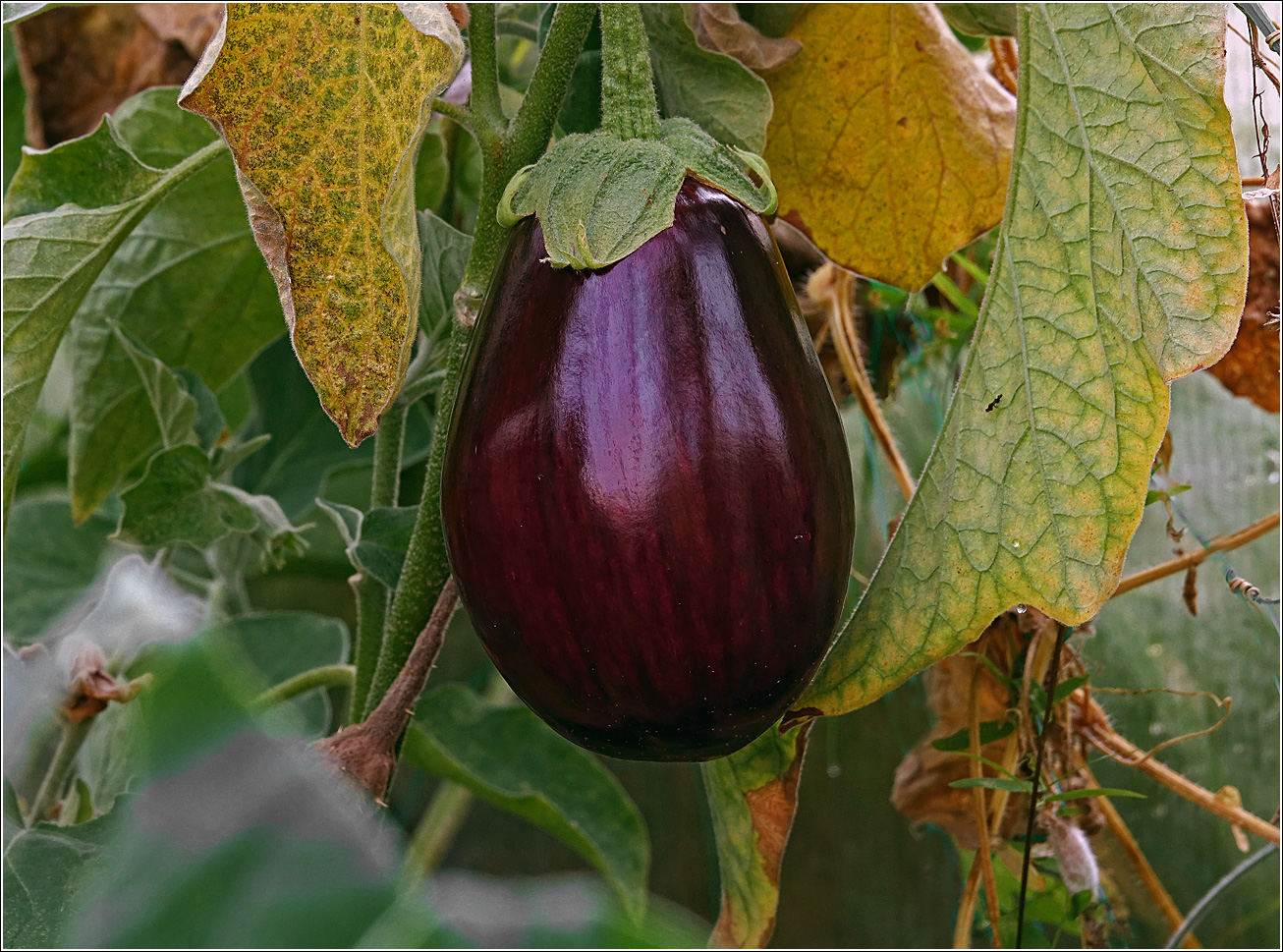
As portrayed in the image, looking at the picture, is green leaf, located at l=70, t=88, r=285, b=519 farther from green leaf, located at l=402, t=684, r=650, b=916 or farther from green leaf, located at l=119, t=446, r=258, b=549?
green leaf, located at l=402, t=684, r=650, b=916

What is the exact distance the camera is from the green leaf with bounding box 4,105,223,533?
391 mm

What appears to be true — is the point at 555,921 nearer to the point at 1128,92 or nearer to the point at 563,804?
the point at 1128,92

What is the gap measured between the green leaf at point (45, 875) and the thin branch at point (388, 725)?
0.07 meters

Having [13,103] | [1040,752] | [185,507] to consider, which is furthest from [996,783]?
[13,103]

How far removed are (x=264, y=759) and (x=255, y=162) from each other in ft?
0.54

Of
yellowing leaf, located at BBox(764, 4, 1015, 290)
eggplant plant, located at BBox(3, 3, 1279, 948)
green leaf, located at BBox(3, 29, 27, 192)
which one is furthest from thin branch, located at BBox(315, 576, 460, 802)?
green leaf, located at BBox(3, 29, 27, 192)

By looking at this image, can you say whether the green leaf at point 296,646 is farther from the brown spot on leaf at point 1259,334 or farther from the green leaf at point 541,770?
the brown spot on leaf at point 1259,334

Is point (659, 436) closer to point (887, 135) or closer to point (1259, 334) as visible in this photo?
point (887, 135)

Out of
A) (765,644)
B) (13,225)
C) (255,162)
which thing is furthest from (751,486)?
(13,225)

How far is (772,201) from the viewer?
0.32 m

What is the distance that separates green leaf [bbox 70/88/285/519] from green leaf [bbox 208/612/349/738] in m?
0.15

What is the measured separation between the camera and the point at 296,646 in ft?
2.15

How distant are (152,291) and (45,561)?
0.83 feet

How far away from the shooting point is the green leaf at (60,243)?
1.28 ft
